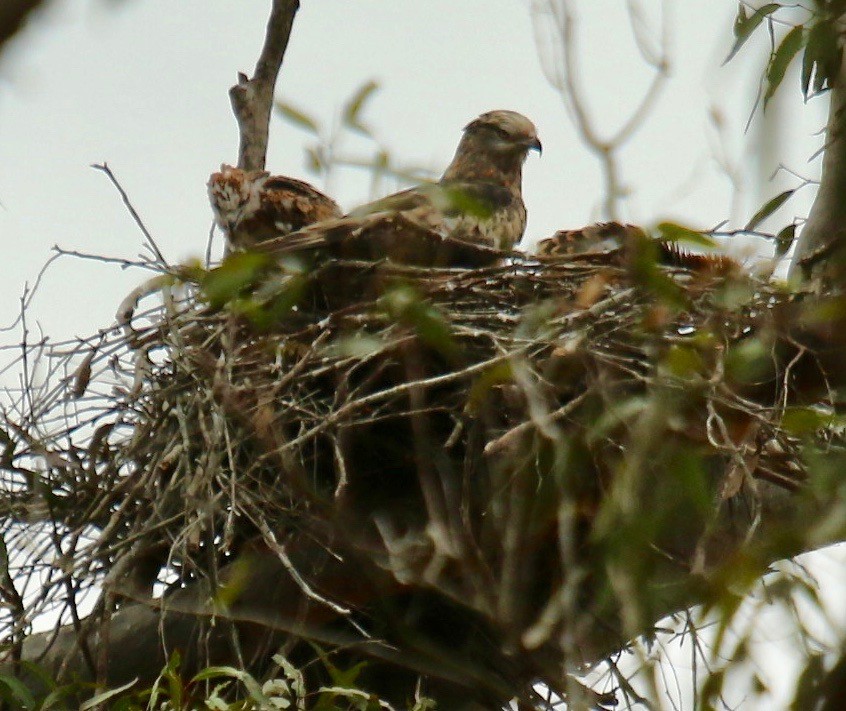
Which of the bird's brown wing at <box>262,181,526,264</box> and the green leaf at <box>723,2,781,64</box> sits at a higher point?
the bird's brown wing at <box>262,181,526,264</box>

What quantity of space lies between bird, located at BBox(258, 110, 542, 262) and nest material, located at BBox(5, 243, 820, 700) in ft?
0.47

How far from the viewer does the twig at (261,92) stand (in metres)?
5.80

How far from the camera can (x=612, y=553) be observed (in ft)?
7.59

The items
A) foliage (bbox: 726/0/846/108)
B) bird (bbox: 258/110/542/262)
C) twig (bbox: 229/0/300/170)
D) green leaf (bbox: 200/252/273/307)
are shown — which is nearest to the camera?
foliage (bbox: 726/0/846/108)

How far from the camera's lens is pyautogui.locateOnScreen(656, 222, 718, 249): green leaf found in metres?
2.59

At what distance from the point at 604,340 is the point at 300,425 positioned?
1.05 meters

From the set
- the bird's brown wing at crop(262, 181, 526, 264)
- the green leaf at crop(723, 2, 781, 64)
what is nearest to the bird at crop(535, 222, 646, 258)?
the bird's brown wing at crop(262, 181, 526, 264)

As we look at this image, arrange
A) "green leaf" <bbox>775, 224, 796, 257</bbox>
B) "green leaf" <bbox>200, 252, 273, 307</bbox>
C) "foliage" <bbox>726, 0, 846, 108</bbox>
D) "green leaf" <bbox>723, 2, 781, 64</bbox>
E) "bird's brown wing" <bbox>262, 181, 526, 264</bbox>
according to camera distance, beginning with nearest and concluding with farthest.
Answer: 1. "foliage" <bbox>726, 0, 846, 108</bbox>
2. "green leaf" <bbox>723, 2, 781, 64</bbox>
3. "green leaf" <bbox>200, 252, 273, 307</bbox>
4. "green leaf" <bbox>775, 224, 796, 257</bbox>
5. "bird's brown wing" <bbox>262, 181, 526, 264</bbox>

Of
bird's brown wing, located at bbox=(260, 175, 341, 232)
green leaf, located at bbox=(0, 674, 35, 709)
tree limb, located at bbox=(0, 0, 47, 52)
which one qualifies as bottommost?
green leaf, located at bbox=(0, 674, 35, 709)

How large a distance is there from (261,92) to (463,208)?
346cm

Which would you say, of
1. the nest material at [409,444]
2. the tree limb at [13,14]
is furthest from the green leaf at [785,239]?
the tree limb at [13,14]

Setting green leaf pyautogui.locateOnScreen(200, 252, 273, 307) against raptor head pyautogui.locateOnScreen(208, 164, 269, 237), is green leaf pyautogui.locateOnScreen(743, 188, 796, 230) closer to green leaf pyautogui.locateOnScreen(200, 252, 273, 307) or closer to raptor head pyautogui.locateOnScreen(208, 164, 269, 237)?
green leaf pyautogui.locateOnScreen(200, 252, 273, 307)

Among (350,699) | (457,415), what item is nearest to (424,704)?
(350,699)

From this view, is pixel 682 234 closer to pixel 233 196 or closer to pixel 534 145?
pixel 233 196
